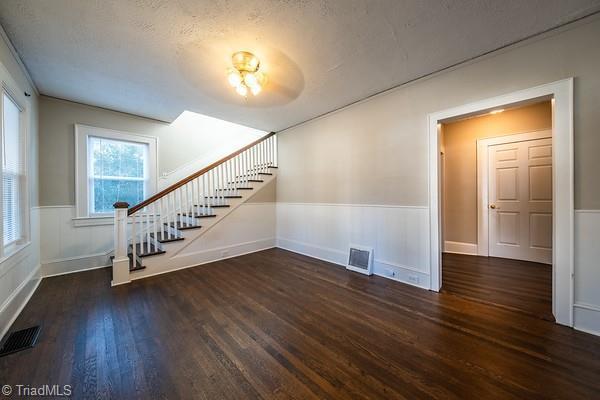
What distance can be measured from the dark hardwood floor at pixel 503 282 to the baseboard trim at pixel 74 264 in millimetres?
5011

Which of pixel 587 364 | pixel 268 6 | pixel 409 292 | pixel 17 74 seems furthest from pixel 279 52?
pixel 587 364

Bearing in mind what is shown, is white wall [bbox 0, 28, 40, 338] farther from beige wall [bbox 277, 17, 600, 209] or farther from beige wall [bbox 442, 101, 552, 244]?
beige wall [bbox 442, 101, 552, 244]

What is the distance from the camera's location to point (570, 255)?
1.85 metres

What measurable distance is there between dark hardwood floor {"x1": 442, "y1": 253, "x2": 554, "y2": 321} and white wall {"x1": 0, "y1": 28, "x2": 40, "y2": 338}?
4369 mm

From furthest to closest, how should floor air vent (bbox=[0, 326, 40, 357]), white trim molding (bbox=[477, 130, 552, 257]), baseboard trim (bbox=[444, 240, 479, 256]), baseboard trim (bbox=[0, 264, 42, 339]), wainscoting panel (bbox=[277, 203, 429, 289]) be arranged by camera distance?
baseboard trim (bbox=[444, 240, 479, 256]) < white trim molding (bbox=[477, 130, 552, 257]) < wainscoting panel (bbox=[277, 203, 429, 289]) < baseboard trim (bbox=[0, 264, 42, 339]) < floor air vent (bbox=[0, 326, 40, 357])

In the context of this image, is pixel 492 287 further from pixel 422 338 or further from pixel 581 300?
pixel 422 338

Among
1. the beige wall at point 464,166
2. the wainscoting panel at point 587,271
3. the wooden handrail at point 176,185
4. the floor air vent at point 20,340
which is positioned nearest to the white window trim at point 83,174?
the wooden handrail at point 176,185

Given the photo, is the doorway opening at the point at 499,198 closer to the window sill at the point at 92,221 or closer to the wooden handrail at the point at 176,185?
the wooden handrail at the point at 176,185

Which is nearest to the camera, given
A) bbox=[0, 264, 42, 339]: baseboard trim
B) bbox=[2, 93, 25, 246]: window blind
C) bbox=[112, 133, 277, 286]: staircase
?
bbox=[0, 264, 42, 339]: baseboard trim

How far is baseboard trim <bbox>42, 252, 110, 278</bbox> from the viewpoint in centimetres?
313

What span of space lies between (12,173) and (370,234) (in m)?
4.21

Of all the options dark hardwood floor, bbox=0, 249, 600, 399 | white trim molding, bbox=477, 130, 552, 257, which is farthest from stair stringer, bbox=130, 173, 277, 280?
white trim molding, bbox=477, 130, 552, 257

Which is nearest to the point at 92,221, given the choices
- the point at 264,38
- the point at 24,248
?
the point at 24,248

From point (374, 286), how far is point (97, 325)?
2852 millimetres
